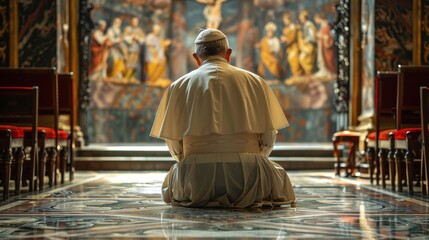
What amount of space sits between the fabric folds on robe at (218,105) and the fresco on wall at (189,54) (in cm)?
1502

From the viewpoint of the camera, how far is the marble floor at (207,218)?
4484 millimetres

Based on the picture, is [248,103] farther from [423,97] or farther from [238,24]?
[238,24]

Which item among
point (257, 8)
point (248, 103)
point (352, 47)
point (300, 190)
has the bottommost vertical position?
point (300, 190)

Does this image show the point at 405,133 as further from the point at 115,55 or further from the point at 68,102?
the point at 115,55

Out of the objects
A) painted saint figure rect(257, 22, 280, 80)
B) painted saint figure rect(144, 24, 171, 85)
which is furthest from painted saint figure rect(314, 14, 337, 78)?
painted saint figure rect(144, 24, 171, 85)

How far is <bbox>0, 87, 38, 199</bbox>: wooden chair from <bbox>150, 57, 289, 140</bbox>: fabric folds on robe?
5.15 feet

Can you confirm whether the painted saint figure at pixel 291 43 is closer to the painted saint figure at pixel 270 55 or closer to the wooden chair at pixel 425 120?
the painted saint figure at pixel 270 55

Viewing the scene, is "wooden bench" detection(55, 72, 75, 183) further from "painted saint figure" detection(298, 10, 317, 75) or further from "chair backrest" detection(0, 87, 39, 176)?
"painted saint figure" detection(298, 10, 317, 75)

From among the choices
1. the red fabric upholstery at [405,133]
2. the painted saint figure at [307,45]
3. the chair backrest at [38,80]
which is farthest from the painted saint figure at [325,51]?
the red fabric upholstery at [405,133]

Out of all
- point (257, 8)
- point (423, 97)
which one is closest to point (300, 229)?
point (423, 97)

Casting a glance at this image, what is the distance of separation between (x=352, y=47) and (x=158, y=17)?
9.05m

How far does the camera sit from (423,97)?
24.1 ft

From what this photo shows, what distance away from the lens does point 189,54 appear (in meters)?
23.7

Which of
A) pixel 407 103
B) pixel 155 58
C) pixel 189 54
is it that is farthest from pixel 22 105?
pixel 189 54
